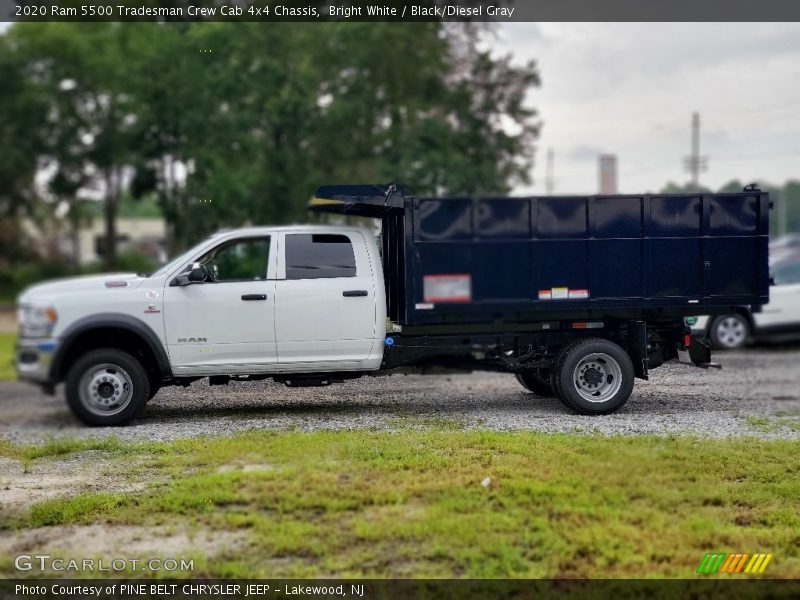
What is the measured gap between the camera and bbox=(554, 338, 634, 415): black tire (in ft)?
21.3

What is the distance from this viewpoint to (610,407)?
6.58 m

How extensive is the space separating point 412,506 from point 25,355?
286cm

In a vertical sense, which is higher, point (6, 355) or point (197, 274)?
point (197, 274)

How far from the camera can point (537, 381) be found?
23.3 ft

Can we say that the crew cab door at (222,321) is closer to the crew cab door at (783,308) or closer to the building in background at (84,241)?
the crew cab door at (783,308)

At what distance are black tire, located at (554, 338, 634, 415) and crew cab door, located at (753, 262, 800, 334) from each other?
32.3 feet

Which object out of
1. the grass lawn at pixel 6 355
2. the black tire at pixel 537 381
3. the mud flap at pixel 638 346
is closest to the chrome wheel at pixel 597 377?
the mud flap at pixel 638 346

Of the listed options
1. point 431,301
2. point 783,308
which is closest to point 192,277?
point 431,301

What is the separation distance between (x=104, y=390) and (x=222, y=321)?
1.01 meters

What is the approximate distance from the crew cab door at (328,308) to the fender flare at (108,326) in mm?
859

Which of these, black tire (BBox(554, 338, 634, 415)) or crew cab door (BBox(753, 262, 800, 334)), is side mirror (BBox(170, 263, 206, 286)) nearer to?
black tire (BBox(554, 338, 634, 415))

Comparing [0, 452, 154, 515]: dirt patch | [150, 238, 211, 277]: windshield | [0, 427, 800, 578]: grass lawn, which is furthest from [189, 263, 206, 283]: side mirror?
[0, 452, 154, 515]: dirt patch

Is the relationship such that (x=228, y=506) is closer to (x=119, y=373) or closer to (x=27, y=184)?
(x=119, y=373)

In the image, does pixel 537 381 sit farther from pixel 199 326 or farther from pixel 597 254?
pixel 199 326
